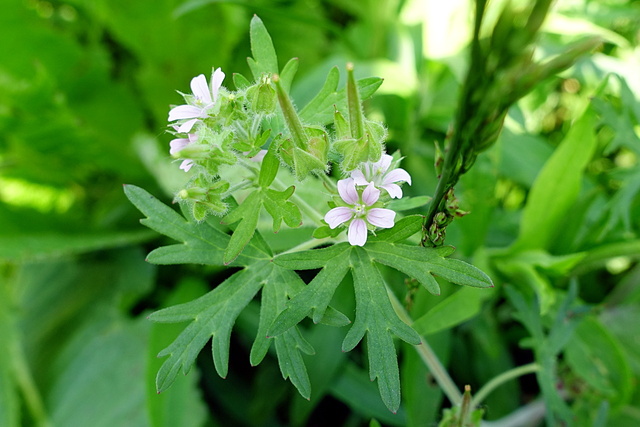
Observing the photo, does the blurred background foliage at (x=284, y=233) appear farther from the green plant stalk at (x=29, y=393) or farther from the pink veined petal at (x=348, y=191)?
the pink veined petal at (x=348, y=191)

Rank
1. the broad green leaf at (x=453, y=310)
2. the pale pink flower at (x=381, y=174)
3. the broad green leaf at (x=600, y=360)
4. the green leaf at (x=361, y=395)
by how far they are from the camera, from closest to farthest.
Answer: the pale pink flower at (x=381, y=174)
the broad green leaf at (x=453, y=310)
the broad green leaf at (x=600, y=360)
the green leaf at (x=361, y=395)

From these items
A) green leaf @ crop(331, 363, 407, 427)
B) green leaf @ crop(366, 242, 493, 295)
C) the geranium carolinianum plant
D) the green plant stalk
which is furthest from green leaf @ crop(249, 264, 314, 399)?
the green plant stalk

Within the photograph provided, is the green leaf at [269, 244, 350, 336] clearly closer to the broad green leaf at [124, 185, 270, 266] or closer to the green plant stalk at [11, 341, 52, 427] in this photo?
the broad green leaf at [124, 185, 270, 266]

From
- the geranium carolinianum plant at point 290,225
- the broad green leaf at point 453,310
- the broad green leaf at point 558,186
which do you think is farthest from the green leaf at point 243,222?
the broad green leaf at point 558,186

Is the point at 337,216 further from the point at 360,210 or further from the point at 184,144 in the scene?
the point at 184,144

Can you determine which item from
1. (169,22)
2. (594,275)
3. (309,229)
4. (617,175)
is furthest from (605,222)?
(169,22)
